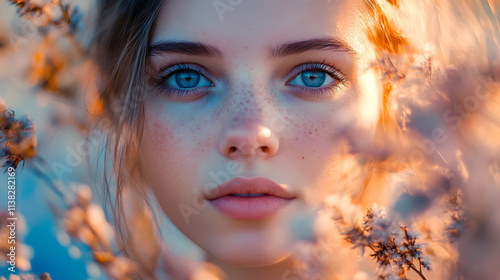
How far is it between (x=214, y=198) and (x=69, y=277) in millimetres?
575

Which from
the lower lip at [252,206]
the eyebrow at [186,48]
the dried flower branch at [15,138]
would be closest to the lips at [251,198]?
the lower lip at [252,206]

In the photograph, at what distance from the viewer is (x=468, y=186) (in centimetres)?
94

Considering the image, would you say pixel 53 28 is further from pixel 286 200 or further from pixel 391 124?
pixel 391 124

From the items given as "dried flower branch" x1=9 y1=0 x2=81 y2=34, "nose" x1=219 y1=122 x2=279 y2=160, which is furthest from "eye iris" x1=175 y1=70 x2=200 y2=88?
"dried flower branch" x1=9 y1=0 x2=81 y2=34

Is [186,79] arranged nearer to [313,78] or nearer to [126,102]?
[126,102]

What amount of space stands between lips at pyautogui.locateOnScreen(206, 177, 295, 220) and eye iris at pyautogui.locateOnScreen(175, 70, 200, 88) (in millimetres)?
246

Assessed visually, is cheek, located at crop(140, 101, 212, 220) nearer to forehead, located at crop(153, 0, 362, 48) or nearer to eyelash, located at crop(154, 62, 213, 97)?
eyelash, located at crop(154, 62, 213, 97)

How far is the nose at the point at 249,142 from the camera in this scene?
80 centimetres

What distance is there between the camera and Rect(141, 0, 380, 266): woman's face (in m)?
0.81

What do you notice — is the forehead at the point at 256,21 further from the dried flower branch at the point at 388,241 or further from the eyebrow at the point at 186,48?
the dried flower branch at the point at 388,241

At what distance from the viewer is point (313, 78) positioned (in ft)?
2.94

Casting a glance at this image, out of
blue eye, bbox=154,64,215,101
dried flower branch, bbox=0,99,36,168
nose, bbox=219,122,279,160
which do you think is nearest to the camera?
nose, bbox=219,122,279,160

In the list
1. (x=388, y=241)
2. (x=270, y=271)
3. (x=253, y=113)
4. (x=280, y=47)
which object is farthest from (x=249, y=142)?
(x=270, y=271)

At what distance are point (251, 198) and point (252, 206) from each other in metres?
0.02
